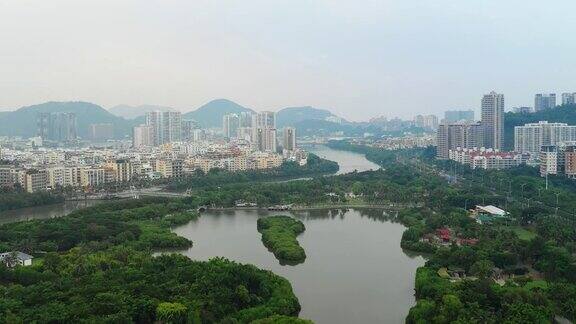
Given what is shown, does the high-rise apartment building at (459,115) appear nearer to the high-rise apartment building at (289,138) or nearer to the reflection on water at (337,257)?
the high-rise apartment building at (289,138)

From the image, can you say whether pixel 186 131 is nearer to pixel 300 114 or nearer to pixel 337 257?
pixel 337 257

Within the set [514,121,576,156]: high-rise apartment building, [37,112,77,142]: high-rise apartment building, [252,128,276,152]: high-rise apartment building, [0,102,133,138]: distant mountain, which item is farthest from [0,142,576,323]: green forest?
[0,102,133,138]: distant mountain

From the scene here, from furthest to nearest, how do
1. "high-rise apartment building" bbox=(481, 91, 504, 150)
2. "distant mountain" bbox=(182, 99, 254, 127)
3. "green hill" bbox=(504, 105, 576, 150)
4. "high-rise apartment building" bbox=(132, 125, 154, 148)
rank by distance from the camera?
1. "distant mountain" bbox=(182, 99, 254, 127)
2. "high-rise apartment building" bbox=(132, 125, 154, 148)
3. "green hill" bbox=(504, 105, 576, 150)
4. "high-rise apartment building" bbox=(481, 91, 504, 150)

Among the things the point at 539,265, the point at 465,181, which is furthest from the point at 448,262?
the point at 465,181

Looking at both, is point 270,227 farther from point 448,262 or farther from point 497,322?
point 497,322

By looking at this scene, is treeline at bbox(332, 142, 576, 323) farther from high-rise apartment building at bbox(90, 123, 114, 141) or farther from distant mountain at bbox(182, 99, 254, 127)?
distant mountain at bbox(182, 99, 254, 127)
